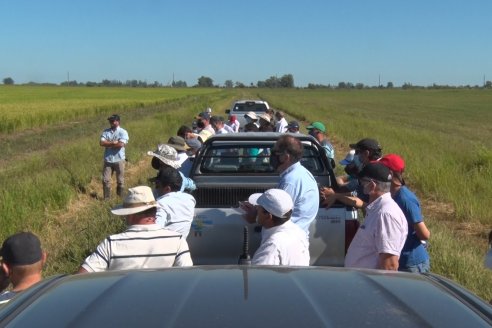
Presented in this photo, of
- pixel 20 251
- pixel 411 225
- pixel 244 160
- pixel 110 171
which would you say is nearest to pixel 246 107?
pixel 110 171

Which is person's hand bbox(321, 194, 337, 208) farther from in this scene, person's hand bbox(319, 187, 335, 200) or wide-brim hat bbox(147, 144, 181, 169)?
wide-brim hat bbox(147, 144, 181, 169)

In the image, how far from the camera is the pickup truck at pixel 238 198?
224 inches

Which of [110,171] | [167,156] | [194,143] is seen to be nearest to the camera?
[167,156]

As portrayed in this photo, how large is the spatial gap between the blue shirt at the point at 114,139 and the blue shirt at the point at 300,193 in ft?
24.4

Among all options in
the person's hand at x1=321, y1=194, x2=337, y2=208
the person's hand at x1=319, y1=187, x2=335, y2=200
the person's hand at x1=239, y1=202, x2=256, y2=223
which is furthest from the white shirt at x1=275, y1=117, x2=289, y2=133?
the person's hand at x1=239, y1=202, x2=256, y2=223

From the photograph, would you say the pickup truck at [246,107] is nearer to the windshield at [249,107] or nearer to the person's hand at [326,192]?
the windshield at [249,107]

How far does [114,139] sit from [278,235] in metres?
8.45

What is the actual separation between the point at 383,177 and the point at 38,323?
3045 mm

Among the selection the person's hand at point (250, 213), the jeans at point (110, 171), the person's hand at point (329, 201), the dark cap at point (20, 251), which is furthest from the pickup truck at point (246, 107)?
the dark cap at point (20, 251)

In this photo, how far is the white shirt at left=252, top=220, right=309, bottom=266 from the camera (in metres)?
4.02

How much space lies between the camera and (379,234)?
444cm

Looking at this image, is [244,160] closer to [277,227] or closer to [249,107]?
[277,227]

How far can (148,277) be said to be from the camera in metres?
2.40

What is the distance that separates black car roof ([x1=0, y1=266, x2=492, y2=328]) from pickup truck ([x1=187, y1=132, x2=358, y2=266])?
3136 millimetres
